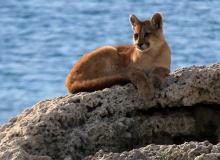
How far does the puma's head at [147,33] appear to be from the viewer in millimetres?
9117

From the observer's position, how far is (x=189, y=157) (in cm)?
665

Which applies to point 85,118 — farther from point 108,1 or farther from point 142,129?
point 108,1

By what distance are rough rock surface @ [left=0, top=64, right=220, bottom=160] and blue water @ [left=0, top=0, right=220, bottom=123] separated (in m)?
11.3

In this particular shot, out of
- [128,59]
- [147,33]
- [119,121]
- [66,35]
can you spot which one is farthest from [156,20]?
[66,35]

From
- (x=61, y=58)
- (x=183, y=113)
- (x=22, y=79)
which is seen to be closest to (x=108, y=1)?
(x=61, y=58)

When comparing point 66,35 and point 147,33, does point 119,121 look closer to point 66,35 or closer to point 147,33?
point 147,33

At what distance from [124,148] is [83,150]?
0.36 m

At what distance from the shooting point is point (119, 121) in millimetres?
7543

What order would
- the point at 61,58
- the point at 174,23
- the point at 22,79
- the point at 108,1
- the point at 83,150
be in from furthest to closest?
the point at 108,1
the point at 174,23
the point at 61,58
the point at 22,79
the point at 83,150

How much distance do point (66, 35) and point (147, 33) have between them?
17.2 m

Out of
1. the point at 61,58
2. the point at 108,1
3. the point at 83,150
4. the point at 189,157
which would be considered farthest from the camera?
the point at 108,1

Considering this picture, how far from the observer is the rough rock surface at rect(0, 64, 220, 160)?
286 inches

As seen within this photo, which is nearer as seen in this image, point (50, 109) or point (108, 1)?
point (50, 109)

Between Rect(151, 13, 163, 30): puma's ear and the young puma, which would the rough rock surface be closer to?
the young puma
